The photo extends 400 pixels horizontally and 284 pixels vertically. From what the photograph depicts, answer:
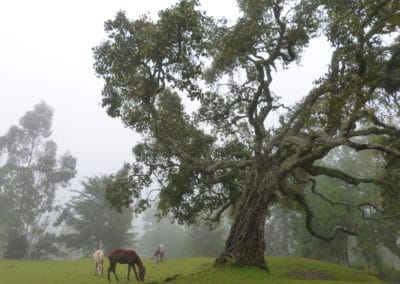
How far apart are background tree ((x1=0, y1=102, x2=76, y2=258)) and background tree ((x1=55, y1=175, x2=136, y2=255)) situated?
127 inches

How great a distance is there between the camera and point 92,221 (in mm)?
57531

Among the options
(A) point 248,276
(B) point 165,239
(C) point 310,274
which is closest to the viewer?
(A) point 248,276

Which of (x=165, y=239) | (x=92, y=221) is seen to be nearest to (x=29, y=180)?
(x=92, y=221)

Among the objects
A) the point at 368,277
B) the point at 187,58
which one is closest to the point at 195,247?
the point at 368,277

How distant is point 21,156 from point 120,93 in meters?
44.9

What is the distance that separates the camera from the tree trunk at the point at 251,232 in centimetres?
1959

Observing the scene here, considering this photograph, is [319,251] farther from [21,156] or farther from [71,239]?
[21,156]

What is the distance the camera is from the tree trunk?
64.3ft

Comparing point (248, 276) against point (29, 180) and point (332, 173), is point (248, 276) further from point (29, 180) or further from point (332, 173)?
point (29, 180)

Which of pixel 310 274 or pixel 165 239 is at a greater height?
pixel 165 239

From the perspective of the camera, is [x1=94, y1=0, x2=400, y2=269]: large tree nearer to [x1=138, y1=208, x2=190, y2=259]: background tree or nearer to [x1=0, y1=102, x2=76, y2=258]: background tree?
[x1=0, y1=102, x2=76, y2=258]: background tree

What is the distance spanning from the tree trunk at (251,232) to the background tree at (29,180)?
41.0 meters

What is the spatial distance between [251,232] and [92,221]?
142 ft

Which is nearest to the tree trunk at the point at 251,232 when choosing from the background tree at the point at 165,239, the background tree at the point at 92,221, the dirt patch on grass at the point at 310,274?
the dirt patch on grass at the point at 310,274
